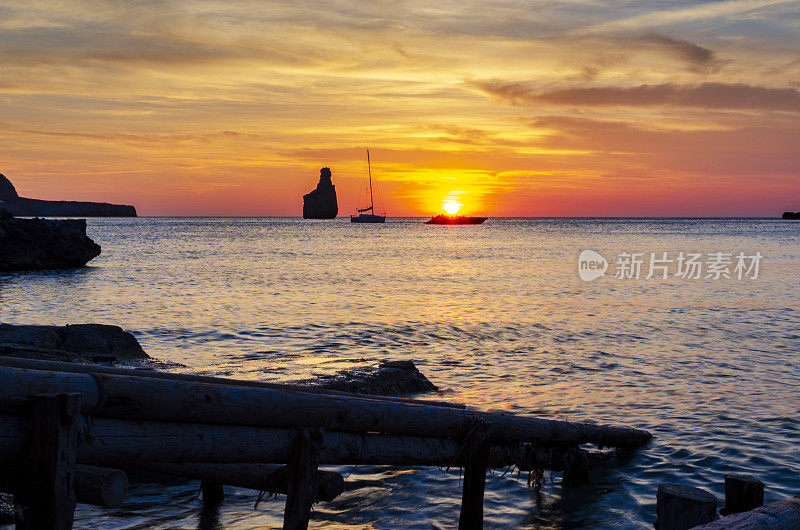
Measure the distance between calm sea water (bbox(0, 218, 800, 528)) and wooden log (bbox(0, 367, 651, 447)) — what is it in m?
1.96

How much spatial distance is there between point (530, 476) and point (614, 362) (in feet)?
35.9

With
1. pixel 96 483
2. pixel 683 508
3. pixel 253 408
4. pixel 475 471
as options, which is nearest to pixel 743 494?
pixel 683 508

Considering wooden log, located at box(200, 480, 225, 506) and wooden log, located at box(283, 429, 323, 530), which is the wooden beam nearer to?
wooden log, located at box(283, 429, 323, 530)

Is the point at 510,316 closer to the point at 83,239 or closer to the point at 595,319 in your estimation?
the point at 595,319

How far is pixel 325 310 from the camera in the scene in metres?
30.2

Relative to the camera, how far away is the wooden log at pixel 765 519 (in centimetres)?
508

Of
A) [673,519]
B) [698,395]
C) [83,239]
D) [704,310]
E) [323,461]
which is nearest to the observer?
[673,519]

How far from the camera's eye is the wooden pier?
4.47 metres

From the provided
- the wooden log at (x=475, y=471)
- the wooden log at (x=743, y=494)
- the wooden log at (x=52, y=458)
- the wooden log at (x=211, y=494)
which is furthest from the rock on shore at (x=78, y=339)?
the wooden log at (x=743, y=494)

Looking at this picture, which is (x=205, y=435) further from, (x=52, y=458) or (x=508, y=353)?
(x=508, y=353)

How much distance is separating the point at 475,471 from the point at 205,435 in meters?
3.09

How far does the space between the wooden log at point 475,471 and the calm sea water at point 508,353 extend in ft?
3.30

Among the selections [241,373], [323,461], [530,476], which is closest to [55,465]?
[323,461]

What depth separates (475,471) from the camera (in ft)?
23.7
